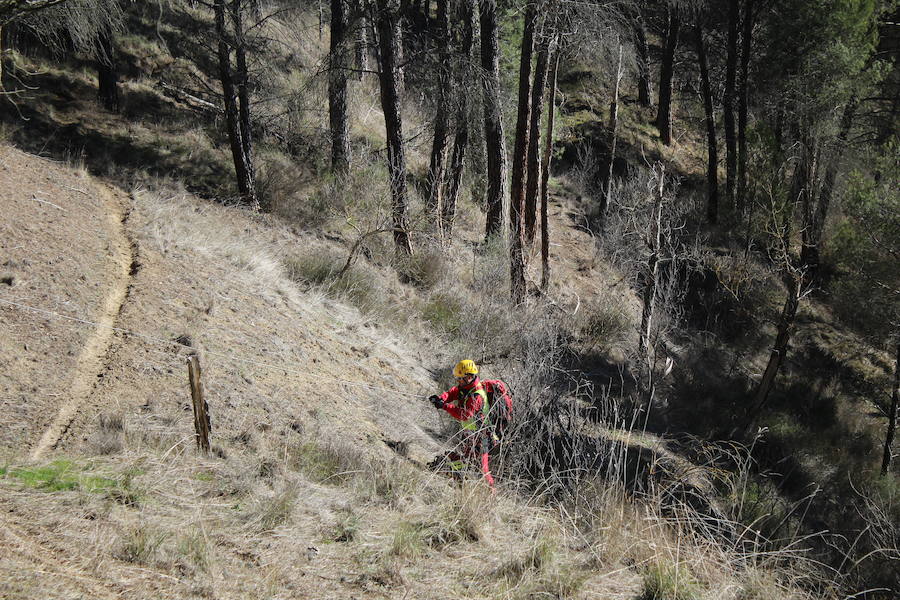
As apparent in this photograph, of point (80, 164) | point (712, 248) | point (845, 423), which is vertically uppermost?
point (80, 164)

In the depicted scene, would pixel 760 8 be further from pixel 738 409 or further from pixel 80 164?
pixel 80 164

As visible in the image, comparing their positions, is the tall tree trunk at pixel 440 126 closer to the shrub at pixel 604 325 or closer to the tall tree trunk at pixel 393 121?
the tall tree trunk at pixel 393 121

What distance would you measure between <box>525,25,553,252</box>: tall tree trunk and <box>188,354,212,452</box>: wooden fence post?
12648mm

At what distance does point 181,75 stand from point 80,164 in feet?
25.9

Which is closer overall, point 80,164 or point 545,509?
point 545,509

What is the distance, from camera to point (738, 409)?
18.9m

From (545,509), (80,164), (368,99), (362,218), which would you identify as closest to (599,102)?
(368,99)

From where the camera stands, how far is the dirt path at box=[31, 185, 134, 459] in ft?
19.5

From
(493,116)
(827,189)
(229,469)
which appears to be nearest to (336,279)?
(493,116)

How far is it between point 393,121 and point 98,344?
30.4 ft

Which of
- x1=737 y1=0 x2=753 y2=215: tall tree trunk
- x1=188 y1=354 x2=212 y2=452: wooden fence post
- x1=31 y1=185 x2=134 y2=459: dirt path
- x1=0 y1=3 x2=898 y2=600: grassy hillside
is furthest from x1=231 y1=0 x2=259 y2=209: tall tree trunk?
x1=737 y1=0 x2=753 y2=215: tall tree trunk

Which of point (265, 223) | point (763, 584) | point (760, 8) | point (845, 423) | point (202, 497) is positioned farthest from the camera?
point (760, 8)

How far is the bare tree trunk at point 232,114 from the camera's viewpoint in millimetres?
14406

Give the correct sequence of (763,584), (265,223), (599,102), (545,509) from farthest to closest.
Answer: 1. (599,102)
2. (265,223)
3. (545,509)
4. (763,584)
